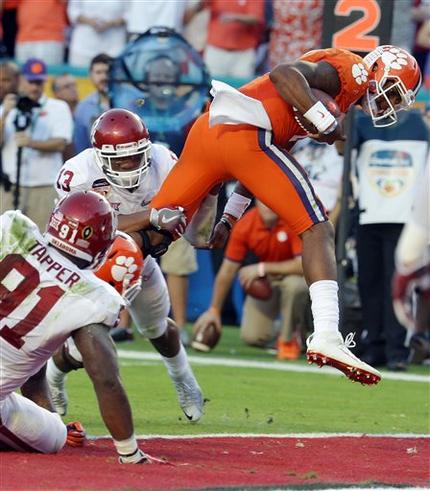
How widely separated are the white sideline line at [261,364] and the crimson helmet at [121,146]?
372 cm

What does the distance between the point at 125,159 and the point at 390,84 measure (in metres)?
1.39

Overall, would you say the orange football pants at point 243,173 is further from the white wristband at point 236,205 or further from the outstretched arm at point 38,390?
the outstretched arm at point 38,390

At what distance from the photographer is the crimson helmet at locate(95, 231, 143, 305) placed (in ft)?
20.7

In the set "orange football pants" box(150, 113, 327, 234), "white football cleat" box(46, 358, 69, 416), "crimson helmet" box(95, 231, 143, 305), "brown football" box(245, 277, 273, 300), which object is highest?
"orange football pants" box(150, 113, 327, 234)

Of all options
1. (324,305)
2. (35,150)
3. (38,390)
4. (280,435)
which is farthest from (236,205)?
(35,150)

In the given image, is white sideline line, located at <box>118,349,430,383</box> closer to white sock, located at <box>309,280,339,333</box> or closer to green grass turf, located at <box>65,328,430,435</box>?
green grass turf, located at <box>65,328,430,435</box>

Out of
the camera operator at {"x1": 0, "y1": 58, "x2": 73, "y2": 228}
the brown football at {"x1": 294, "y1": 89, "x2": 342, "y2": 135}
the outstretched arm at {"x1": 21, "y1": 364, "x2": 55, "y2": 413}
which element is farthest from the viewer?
the camera operator at {"x1": 0, "y1": 58, "x2": 73, "y2": 228}

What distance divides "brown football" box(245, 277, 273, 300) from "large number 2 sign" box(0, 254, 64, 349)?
20.7 feet

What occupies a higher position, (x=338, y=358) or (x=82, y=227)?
(x=82, y=227)

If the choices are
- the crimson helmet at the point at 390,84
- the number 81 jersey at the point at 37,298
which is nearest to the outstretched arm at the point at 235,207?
the crimson helmet at the point at 390,84

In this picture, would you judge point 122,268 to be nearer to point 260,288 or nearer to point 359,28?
point 359,28

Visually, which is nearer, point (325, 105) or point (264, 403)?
point (325, 105)

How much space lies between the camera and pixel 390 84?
6910 millimetres

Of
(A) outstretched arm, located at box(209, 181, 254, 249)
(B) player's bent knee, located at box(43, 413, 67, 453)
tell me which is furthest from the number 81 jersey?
(A) outstretched arm, located at box(209, 181, 254, 249)
